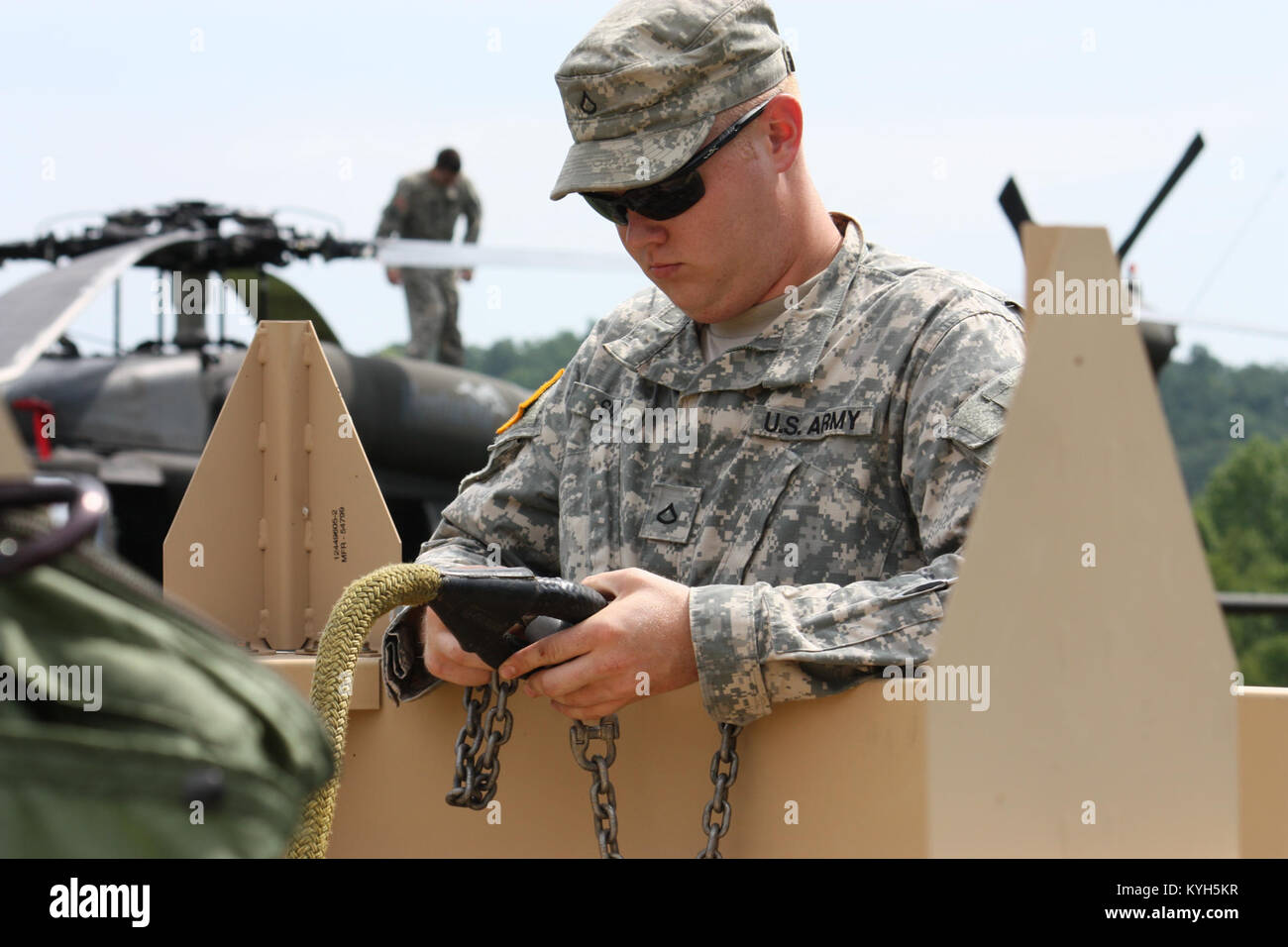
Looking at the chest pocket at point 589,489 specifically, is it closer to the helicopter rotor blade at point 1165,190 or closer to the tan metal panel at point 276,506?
the tan metal panel at point 276,506

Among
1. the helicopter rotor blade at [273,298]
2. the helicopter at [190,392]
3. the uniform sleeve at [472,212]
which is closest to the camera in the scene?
the helicopter at [190,392]

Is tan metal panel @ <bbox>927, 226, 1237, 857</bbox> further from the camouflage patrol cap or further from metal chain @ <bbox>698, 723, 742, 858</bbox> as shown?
the camouflage patrol cap

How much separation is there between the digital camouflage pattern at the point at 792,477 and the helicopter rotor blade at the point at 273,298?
20.7ft

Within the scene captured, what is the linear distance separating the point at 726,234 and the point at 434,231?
30.1 ft

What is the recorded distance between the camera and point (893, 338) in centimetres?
220

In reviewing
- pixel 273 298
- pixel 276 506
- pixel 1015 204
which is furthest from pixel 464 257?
pixel 276 506

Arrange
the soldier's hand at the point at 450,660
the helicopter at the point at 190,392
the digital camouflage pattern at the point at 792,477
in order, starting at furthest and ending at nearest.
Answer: the helicopter at the point at 190,392 → the soldier's hand at the point at 450,660 → the digital camouflage pattern at the point at 792,477

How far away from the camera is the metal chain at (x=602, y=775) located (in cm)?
193

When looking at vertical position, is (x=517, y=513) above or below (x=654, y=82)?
below
